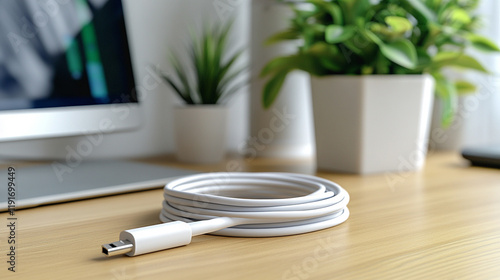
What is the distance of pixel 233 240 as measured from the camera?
45 cm

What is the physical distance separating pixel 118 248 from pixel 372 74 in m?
0.58

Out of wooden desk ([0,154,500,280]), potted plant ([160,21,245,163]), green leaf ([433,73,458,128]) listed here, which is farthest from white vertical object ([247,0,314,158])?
wooden desk ([0,154,500,280])

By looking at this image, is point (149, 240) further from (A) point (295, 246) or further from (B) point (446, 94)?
(B) point (446, 94)

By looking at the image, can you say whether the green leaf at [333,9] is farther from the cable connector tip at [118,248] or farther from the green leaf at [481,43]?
the cable connector tip at [118,248]

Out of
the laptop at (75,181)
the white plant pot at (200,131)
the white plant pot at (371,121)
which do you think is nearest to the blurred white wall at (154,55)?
the white plant pot at (200,131)

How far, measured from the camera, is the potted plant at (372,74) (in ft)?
2.72

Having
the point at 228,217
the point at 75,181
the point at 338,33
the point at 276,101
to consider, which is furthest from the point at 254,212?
the point at 276,101

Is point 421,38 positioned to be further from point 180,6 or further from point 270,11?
point 180,6

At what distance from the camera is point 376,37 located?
0.79m

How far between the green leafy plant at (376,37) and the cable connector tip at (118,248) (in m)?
0.48

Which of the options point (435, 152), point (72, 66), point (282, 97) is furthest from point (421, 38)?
point (72, 66)

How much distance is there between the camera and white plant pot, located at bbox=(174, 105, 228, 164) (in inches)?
36.7

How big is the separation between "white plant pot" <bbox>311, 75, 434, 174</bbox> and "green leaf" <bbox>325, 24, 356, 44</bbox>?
7cm

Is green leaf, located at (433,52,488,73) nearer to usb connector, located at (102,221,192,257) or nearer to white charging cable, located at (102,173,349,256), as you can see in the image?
white charging cable, located at (102,173,349,256)
